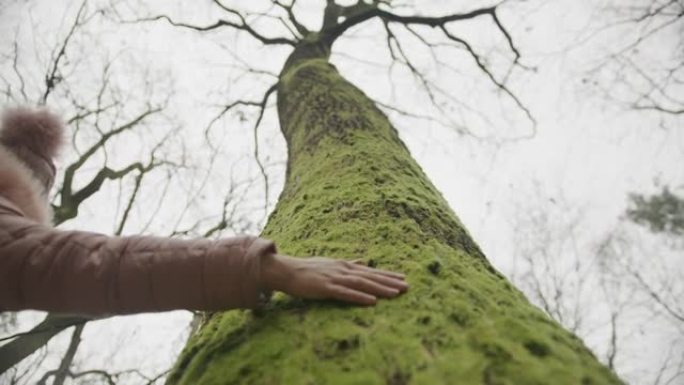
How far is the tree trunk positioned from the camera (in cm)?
83

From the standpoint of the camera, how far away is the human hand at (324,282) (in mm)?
1081

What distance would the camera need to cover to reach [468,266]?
1361mm

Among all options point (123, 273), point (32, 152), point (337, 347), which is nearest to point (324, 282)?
point (337, 347)

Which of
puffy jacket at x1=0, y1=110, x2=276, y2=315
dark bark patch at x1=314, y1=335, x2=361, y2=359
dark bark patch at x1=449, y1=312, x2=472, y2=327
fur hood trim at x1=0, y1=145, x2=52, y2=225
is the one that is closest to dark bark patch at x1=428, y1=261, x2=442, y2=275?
dark bark patch at x1=449, y1=312, x2=472, y2=327

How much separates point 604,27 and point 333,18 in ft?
10.3

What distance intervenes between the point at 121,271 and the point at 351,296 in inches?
22.8

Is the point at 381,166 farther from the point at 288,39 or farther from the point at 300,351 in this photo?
the point at 288,39

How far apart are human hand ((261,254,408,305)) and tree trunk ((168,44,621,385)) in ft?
0.09

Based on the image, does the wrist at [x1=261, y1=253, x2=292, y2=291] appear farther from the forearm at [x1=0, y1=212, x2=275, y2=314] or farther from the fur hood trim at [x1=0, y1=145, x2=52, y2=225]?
the fur hood trim at [x1=0, y1=145, x2=52, y2=225]

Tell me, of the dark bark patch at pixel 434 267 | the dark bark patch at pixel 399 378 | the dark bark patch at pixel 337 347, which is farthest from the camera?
the dark bark patch at pixel 434 267

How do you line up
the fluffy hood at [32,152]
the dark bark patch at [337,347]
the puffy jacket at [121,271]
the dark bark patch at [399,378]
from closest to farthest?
the dark bark patch at [399,378] < the dark bark patch at [337,347] < the puffy jacket at [121,271] < the fluffy hood at [32,152]

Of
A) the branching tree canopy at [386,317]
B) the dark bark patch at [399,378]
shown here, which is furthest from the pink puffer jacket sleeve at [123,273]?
the dark bark patch at [399,378]

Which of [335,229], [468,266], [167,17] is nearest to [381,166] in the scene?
[335,229]

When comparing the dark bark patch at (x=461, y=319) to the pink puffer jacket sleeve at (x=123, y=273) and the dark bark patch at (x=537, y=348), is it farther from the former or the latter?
the pink puffer jacket sleeve at (x=123, y=273)
